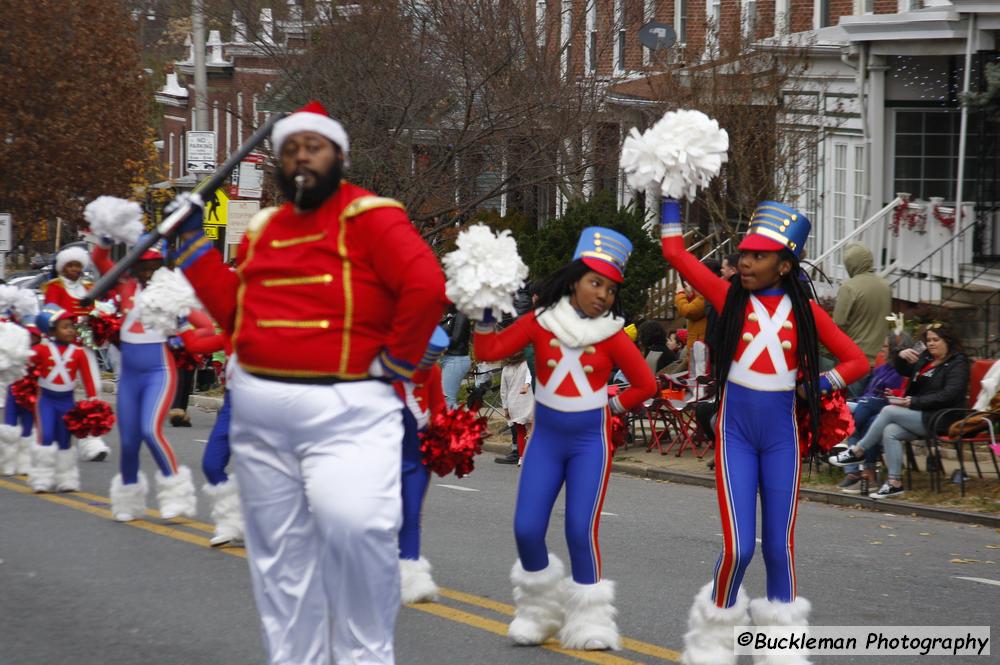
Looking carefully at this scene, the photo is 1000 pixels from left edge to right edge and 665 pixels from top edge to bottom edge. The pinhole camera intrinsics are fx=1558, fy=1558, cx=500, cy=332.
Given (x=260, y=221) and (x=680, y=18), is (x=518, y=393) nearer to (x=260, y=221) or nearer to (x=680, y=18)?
(x=260, y=221)

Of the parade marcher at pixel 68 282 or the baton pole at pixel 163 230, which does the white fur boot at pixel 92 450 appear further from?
the baton pole at pixel 163 230

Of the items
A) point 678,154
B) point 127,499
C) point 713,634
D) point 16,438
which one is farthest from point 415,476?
point 16,438

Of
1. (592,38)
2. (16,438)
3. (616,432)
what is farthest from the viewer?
(592,38)

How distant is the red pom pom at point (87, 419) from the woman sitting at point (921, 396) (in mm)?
6450

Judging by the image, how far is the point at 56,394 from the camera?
499 inches

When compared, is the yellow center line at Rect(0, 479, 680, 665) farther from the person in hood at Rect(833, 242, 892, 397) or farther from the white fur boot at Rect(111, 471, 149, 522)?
the person in hood at Rect(833, 242, 892, 397)

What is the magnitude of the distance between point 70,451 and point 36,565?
348cm

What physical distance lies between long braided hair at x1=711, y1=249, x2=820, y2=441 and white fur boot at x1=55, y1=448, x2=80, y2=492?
7.41m

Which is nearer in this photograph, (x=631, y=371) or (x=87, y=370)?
(x=631, y=371)

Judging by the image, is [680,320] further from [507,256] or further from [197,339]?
[507,256]

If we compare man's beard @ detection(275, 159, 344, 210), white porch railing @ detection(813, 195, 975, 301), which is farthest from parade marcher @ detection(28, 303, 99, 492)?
white porch railing @ detection(813, 195, 975, 301)

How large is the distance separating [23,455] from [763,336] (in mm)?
9338

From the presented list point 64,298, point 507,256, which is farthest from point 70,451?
point 507,256

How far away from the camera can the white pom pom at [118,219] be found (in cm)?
807
